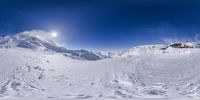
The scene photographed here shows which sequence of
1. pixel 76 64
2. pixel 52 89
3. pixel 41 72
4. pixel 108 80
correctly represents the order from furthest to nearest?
pixel 76 64 < pixel 41 72 < pixel 108 80 < pixel 52 89

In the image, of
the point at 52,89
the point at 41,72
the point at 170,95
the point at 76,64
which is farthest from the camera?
the point at 76,64

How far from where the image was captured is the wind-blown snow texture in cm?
2328

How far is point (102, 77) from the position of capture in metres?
27.1

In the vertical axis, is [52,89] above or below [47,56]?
below

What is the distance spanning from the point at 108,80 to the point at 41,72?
6.38 meters

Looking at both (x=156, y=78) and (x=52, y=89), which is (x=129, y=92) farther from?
(x=52, y=89)

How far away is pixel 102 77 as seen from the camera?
2712 centimetres

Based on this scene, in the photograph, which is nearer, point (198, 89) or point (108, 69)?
point (198, 89)

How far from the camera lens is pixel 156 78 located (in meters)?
26.6

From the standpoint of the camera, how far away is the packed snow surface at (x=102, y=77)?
76.2ft

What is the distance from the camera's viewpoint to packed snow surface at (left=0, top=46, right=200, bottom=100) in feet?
76.2

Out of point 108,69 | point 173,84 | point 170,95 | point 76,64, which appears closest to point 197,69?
point 173,84

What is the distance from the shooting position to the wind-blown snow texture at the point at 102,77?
23.3 meters

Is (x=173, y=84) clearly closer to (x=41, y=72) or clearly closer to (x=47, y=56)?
(x=41, y=72)
